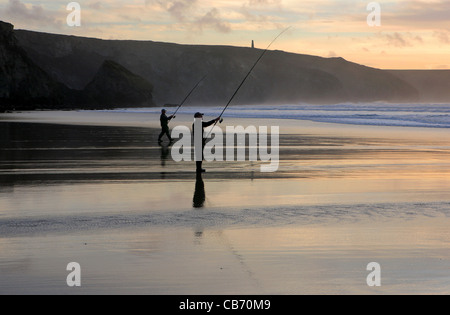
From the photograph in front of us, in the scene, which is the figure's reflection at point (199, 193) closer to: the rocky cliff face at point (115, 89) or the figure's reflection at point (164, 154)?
the figure's reflection at point (164, 154)

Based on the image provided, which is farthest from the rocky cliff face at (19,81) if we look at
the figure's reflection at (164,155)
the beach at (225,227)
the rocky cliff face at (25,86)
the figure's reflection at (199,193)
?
the figure's reflection at (199,193)

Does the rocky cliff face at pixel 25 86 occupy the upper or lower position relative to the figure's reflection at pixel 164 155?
upper

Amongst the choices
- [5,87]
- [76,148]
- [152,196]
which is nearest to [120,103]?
[5,87]

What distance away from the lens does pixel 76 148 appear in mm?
22891

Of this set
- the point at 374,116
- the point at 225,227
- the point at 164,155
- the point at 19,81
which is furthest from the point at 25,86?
the point at 225,227

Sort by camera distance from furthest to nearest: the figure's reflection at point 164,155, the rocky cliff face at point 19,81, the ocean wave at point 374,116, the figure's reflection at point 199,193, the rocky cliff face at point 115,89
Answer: the rocky cliff face at point 115,89 → the rocky cliff face at point 19,81 → the ocean wave at point 374,116 → the figure's reflection at point 164,155 → the figure's reflection at point 199,193

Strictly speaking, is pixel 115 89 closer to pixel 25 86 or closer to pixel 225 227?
pixel 25 86

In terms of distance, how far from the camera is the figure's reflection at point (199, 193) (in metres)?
11.1

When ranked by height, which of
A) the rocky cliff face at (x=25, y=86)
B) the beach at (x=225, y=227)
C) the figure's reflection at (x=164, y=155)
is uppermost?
the rocky cliff face at (x=25, y=86)

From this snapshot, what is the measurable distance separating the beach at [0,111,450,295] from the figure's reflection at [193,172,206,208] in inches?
0.7

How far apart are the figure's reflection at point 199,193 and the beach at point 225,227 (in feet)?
0.06

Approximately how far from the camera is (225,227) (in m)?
8.96
